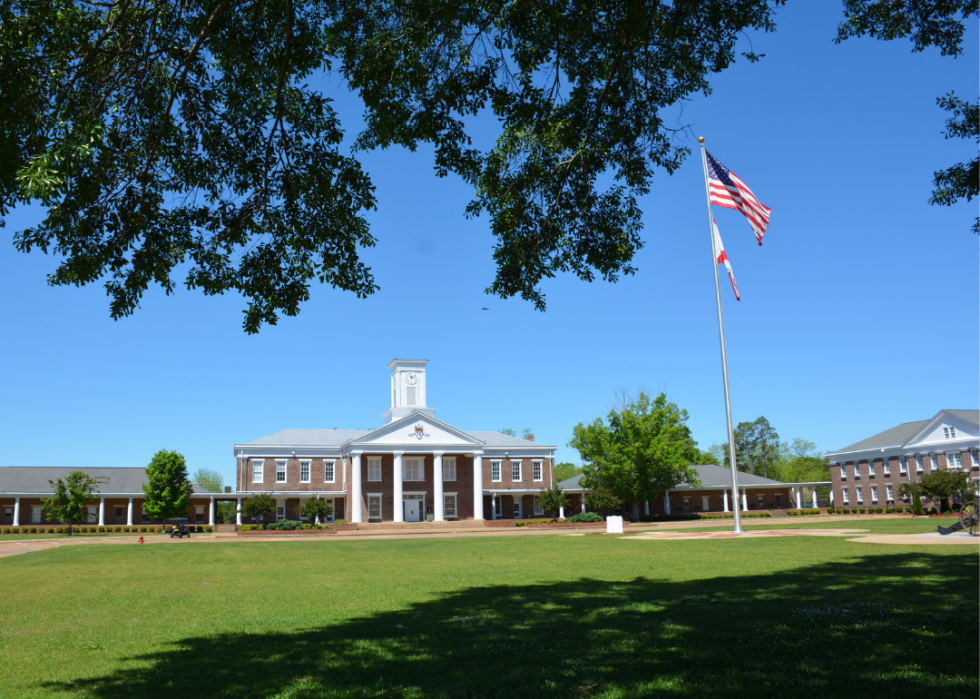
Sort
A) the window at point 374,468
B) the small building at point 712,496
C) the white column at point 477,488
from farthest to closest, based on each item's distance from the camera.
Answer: the small building at point 712,496 → the window at point 374,468 → the white column at point 477,488

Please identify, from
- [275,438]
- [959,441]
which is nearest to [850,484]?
[959,441]

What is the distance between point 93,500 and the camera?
60.5 m

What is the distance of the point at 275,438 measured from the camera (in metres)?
62.5

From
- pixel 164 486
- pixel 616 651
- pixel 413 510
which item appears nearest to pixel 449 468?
pixel 413 510

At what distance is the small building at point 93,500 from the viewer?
58781 mm

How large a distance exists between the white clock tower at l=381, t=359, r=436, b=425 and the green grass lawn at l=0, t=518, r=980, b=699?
46.1 metres

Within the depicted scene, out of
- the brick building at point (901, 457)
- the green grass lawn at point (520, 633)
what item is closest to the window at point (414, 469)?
the brick building at point (901, 457)

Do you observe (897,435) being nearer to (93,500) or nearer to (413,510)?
(413,510)

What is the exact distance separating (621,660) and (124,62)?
8.68 meters

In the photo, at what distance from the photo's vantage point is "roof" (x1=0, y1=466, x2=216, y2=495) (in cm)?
5909

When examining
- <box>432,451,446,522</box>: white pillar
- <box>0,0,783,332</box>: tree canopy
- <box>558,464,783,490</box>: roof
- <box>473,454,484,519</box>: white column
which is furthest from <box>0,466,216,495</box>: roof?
<box>0,0,783,332</box>: tree canopy

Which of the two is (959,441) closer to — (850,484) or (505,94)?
(850,484)

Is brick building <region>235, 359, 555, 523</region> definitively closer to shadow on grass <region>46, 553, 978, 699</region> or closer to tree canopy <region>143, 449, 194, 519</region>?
tree canopy <region>143, 449, 194, 519</region>

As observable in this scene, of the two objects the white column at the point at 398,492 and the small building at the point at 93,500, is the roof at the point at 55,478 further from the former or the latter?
the white column at the point at 398,492
